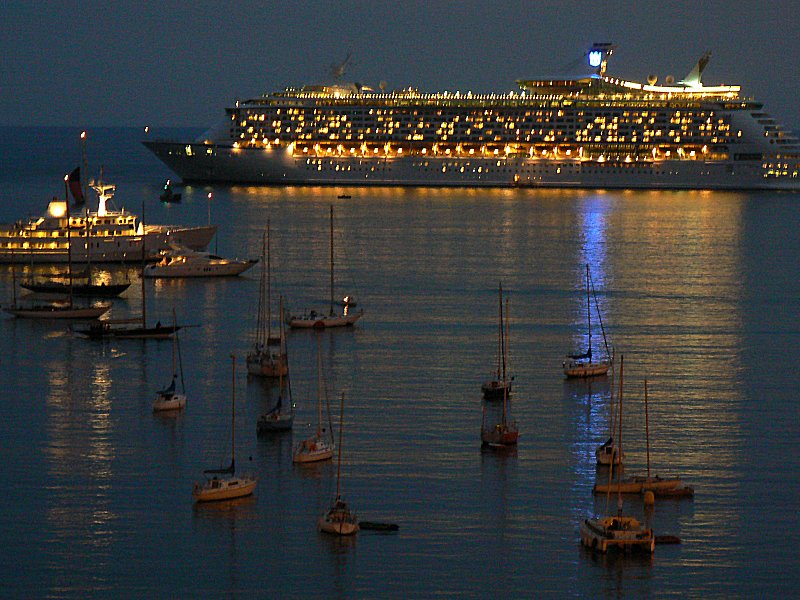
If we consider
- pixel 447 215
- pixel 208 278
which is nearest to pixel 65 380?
pixel 208 278

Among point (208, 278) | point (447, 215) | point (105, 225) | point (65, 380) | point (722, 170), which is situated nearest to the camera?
point (65, 380)

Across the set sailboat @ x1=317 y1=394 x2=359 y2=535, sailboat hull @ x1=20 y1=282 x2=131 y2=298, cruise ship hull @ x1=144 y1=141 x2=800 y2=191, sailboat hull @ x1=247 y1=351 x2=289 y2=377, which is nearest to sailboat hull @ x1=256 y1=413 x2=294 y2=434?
sailboat hull @ x1=247 y1=351 x2=289 y2=377

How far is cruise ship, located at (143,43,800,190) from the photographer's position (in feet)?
277

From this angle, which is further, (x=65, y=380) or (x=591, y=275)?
(x=591, y=275)

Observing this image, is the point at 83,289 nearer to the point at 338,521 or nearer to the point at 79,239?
the point at 79,239

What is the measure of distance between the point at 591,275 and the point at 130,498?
87.1ft

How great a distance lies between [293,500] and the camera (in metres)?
21.3

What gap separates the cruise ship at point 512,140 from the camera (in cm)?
8438

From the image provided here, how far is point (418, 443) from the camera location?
24078 millimetres

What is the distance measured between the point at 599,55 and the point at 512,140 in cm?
851

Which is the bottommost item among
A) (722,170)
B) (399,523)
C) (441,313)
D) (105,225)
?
(399,523)

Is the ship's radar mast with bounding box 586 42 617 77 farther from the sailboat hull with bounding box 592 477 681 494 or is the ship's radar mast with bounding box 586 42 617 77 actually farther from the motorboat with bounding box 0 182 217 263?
the sailboat hull with bounding box 592 477 681 494

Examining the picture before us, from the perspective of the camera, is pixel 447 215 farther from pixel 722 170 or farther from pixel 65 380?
pixel 65 380

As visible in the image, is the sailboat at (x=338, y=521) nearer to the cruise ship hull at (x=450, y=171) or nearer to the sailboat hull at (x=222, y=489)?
the sailboat hull at (x=222, y=489)
